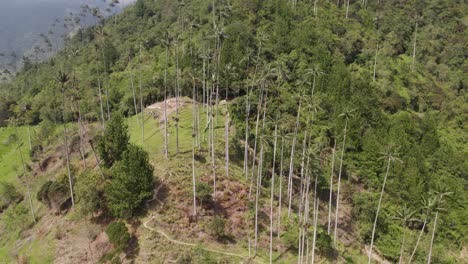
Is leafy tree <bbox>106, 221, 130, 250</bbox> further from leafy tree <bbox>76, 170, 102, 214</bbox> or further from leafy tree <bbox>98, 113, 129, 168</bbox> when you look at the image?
Answer: leafy tree <bbox>98, 113, 129, 168</bbox>

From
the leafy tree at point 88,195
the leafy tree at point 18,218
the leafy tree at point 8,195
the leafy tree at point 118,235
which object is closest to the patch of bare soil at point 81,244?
the leafy tree at point 118,235

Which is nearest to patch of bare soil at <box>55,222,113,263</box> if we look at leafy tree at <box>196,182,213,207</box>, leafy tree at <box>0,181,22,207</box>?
leafy tree at <box>196,182,213,207</box>

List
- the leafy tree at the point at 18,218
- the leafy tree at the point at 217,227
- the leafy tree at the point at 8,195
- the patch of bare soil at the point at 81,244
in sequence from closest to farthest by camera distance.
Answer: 1. the patch of bare soil at the point at 81,244
2. the leafy tree at the point at 217,227
3. the leafy tree at the point at 18,218
4. the leafy tree at the point at 8,195

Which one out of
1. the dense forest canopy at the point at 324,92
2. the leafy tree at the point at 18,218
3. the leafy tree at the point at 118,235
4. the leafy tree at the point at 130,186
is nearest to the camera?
the leafy tree at the point at 118,235

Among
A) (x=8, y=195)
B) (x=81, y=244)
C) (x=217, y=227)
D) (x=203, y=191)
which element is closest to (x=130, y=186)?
(x=203, y=191)

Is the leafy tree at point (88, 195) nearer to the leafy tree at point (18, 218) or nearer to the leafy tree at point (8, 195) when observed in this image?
the leafy tree at point (18, 218)

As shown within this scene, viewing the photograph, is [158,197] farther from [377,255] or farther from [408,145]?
[408,145]

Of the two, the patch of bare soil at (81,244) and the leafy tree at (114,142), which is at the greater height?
the leafy tree at (114,142)

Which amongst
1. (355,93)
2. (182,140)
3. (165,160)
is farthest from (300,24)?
(165,160)
